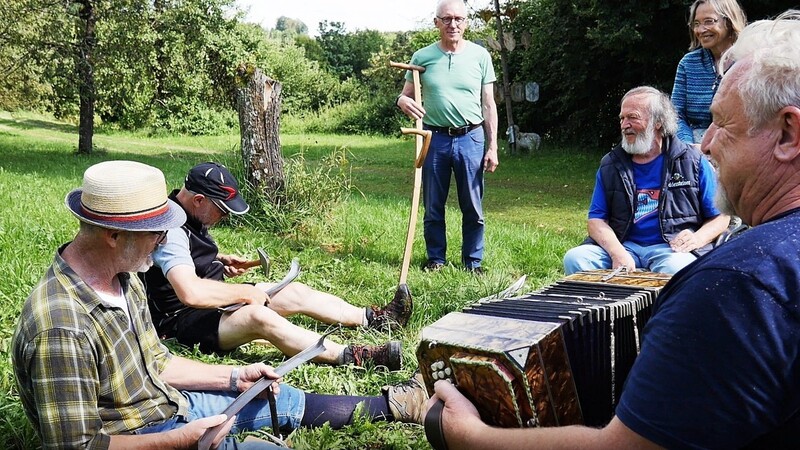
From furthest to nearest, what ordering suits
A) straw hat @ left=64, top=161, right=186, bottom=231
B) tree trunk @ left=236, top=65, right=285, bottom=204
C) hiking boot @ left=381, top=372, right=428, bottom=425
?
tree trunk @ left=236, top=65, right=285, bottom=204, hiking boot @ left=381, top=372, right=428, bottom=425, straw hat @ left=64, top=161, right=186, bottom=231

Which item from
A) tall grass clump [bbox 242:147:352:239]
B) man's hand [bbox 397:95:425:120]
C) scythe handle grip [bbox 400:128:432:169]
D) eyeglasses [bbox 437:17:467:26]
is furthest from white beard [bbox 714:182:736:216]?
tall grass clump [bbox 242:147:352:239]

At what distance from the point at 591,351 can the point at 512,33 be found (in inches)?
668

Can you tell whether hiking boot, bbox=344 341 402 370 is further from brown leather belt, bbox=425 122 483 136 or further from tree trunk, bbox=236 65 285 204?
tree trunk, bbox=236 65 285 204

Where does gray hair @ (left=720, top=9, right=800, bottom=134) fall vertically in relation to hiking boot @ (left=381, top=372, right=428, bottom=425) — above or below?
above

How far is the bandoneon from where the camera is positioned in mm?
2029

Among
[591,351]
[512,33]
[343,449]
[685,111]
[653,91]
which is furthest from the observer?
[512,33]

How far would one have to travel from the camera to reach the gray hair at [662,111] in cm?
458

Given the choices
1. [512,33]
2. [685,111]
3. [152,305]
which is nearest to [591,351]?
[152,305]

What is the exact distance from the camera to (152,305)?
14.1ft

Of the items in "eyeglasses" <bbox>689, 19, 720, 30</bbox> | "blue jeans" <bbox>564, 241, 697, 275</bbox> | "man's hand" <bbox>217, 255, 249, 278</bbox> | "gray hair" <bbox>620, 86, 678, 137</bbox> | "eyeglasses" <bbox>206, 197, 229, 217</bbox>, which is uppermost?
"eyeglasses" <bbox>689, 19, 720, 30</bbox>

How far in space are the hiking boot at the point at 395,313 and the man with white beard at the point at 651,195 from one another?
1090 mm

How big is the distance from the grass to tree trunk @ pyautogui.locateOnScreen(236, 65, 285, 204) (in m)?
0.52

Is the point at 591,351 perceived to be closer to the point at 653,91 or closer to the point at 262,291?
the point at 262,291

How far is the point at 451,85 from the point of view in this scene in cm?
644
